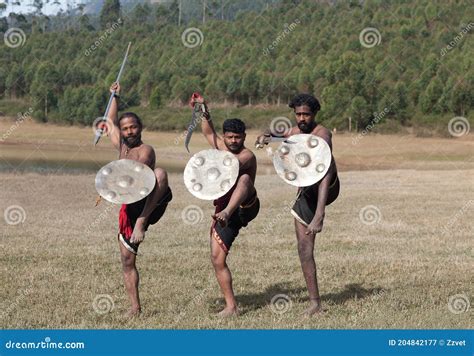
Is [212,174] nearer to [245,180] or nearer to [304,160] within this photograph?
[245,180]

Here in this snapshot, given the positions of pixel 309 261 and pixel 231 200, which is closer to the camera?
pixel 231 200

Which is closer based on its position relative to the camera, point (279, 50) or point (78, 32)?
point (279, 50)

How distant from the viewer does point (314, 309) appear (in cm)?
805

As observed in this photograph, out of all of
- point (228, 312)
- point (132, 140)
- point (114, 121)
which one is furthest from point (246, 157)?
point (228, 312)

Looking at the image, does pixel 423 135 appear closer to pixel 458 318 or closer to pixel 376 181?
pixel 376 181

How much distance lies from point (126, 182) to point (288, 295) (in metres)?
2.57

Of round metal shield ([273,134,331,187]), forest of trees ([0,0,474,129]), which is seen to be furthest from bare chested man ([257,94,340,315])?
forest of trees ([0,0,474,129])

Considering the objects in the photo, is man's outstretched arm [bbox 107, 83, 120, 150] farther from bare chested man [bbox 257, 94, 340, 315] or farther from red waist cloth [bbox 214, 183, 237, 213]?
bare chested man [bbox 257, 94, 340, 315]

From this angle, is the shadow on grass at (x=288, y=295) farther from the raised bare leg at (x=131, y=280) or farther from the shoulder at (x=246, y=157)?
the shoulder at (x=246, y=157)

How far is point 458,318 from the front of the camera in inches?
308

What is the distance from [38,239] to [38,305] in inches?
225

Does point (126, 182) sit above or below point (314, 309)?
above

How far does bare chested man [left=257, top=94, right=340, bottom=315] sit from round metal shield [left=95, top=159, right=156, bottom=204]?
1551 mm

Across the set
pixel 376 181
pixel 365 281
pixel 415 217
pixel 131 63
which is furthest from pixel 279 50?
pixel 365 281
